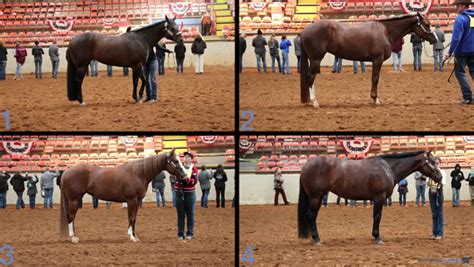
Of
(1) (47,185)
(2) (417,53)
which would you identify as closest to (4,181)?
(1) (47,185)

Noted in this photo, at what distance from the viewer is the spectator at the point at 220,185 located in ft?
37.0

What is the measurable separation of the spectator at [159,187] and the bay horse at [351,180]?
1210 millimetres

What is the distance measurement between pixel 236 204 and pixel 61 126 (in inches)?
66.2

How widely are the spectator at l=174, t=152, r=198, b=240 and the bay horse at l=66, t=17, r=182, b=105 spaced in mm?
1070

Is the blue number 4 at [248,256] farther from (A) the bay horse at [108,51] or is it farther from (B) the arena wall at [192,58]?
(B) the arena wall at [192,58]

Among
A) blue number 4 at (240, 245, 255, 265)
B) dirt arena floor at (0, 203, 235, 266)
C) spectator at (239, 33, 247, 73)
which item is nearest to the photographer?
dirt arena floor at (0, 203, 235, 266)

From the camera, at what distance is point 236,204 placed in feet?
35.1

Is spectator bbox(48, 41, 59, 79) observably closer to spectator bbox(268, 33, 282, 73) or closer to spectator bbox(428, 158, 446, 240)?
spectator bbox(268, 33, 282, 73)

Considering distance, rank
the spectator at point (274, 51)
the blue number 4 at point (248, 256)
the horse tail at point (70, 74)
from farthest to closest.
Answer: the spectator at point (274, 51)
the horse tail at point (70, 74)
the blue number 4 at point (248, 256)

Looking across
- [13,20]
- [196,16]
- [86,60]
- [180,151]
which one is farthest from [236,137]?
[13,20]

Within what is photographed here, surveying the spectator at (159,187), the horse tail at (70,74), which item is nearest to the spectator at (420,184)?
the spectator at (159,187)

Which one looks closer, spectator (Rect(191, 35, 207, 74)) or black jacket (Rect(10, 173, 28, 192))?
black jacket (Rect(10, 173, 28, 192))

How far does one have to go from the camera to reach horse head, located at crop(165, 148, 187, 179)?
10.5m

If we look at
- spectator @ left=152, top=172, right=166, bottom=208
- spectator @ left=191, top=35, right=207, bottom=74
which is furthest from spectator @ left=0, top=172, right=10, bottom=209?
spectator @ left=191, top=35, right=207, bottom=74
